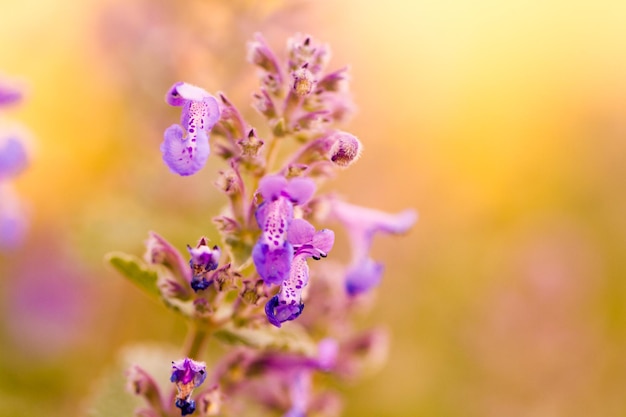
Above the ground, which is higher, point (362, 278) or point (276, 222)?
point (362, 278)

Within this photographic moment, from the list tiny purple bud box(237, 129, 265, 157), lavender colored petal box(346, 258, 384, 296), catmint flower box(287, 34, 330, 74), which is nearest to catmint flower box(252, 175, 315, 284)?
tiny purple bud box(237, 129, 265, 157)

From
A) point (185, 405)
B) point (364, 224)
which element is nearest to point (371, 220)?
point (364, 224)

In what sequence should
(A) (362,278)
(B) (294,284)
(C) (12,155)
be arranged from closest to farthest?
(B) (294,284) → (A) (362,278) → (C) (12,155)

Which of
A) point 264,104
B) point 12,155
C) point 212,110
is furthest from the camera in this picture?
point 12,155

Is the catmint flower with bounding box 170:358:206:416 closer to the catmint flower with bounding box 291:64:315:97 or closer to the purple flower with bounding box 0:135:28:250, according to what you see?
the catmint flower with bounding box 291:64:315:97

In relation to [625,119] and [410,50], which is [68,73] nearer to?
[410,50]

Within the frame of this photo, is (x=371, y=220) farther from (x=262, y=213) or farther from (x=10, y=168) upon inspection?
(x=10, y=168)

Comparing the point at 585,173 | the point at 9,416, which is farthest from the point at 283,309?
the point at 585,173
